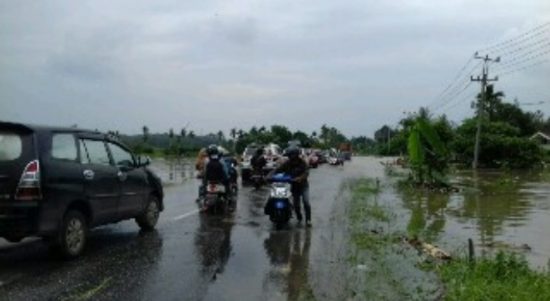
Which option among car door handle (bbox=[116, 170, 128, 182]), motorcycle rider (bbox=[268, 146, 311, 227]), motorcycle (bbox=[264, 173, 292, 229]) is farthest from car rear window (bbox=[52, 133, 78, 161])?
motorcycle rider (bbox=[268, 146, 311, 227])

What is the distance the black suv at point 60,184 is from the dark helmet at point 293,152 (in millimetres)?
3874

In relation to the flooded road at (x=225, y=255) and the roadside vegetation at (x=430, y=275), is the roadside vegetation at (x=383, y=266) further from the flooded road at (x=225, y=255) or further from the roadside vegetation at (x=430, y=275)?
the flooded road at (x=225, y=255)

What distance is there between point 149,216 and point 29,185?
4186 millimetres

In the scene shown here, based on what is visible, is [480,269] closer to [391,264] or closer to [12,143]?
[391,264]

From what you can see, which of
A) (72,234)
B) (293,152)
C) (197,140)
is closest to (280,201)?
(293,152)

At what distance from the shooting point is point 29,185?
9.10 m

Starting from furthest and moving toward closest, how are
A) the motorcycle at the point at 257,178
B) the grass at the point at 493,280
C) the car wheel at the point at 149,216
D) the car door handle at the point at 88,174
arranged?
Result: the motorcycle at the point at 257,178, the car wheel at the point at 149,216, the car door handle at the point at 88,174, the grass at the point at 493,280

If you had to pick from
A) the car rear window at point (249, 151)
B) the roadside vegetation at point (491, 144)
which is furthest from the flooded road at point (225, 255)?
the roadside vegetation at point (491, 144)

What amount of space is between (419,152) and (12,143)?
71.9 ft

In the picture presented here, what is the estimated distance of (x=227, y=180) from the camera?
55.5 ft

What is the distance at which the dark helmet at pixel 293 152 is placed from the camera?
1458 cm

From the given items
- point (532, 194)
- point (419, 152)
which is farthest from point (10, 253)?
point (532, 194)

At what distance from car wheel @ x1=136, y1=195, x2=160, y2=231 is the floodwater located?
16.9 ft

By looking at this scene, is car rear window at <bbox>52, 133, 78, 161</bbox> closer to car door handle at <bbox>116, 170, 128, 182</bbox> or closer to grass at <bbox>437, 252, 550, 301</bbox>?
car door handle at <bbox>116, 170, 128, 182</bbox>
